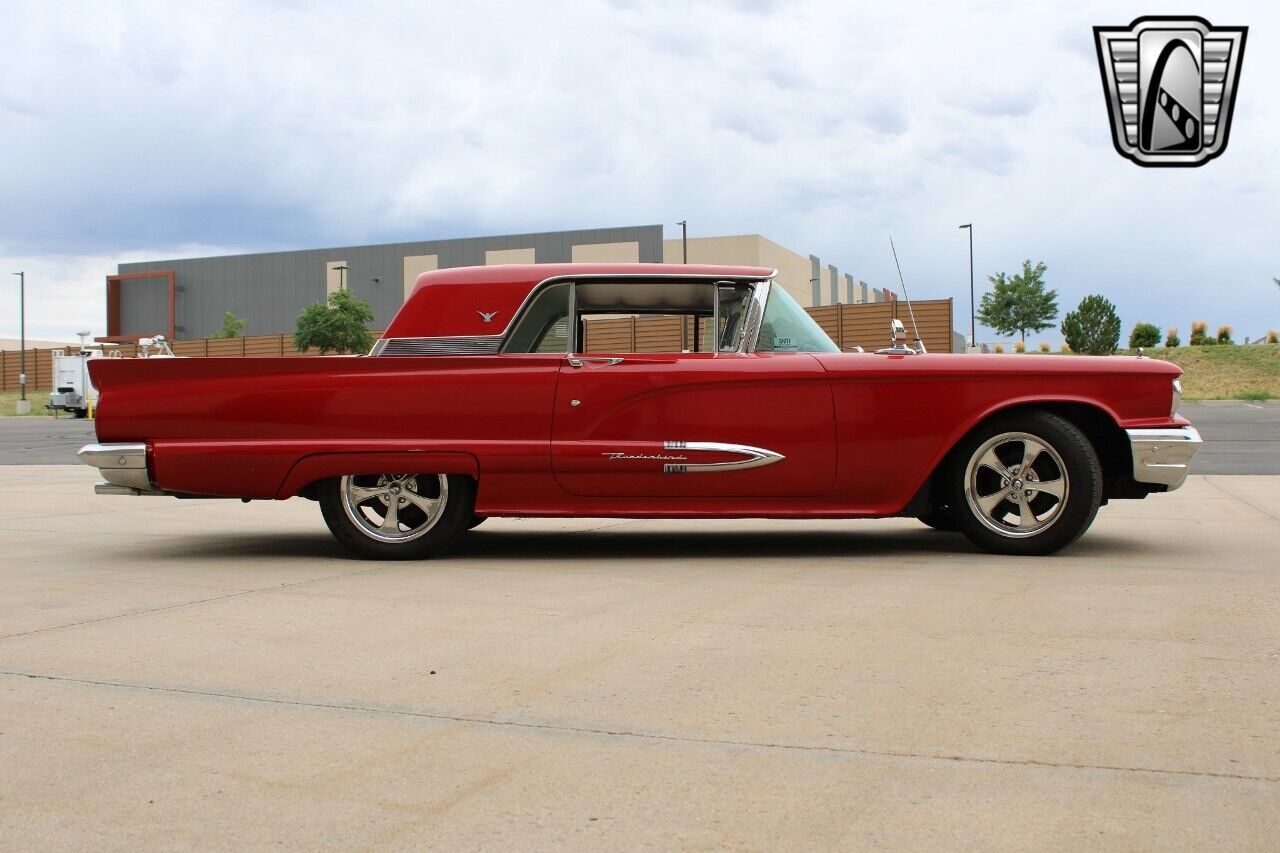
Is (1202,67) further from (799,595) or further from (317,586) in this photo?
(317,586)

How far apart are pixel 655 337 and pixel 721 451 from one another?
0.89 meters

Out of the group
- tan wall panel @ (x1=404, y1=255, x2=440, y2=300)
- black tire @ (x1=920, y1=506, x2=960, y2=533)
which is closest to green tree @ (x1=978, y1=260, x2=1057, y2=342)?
tan wall panel @ (x1=404, y1=255, x2=440, y2=300)

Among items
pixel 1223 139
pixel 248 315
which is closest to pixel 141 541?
pixel 1223 139

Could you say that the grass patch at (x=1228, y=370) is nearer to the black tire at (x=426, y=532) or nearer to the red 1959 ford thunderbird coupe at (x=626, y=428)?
the red 1959 ford thunderbird coupe at (x=626, y=428)

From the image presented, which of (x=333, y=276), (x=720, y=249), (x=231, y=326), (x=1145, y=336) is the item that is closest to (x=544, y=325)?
(x=1145, y=336)

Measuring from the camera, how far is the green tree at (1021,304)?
63250 mm

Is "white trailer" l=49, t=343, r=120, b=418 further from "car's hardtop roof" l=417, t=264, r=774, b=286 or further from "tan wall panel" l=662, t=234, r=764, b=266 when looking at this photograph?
"car's hardtop roof" l=417, t=264, r=774, b=286

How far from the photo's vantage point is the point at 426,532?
6523 mm

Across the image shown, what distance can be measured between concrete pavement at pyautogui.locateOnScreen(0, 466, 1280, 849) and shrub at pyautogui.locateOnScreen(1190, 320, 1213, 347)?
4758cm

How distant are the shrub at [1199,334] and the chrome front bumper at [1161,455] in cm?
4698

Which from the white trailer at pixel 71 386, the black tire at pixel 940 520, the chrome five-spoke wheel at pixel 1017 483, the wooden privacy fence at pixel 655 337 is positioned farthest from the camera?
the white trailer at pixel 71 386

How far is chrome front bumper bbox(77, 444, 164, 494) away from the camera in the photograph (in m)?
6.52

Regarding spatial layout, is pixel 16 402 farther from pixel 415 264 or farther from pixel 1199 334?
pixel 1199 334

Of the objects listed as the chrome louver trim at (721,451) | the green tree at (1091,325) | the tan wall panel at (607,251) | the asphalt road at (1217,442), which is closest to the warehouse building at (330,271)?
the tan wall panel at (607,251)
